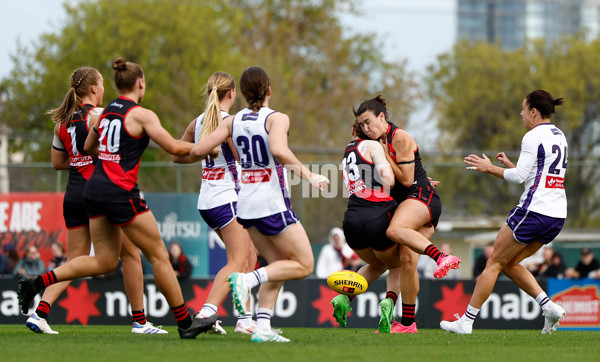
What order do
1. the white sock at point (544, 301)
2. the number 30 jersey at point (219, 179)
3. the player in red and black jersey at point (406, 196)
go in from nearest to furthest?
the player in red and black jersey at point (406, 196), the number 30 jersey at point (219, 179), the white sock at point (544, 301)

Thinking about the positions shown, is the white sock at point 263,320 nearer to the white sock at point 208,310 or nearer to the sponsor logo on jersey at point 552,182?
the white sock at point 208,310

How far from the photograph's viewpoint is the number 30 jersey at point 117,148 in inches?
288

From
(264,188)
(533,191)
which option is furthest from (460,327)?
(264,188)

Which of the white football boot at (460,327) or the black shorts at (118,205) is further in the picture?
the white football boot at (460,327)

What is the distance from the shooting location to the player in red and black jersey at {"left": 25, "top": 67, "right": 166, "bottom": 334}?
8.36m

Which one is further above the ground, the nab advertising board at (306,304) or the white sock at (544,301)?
the white sock at (544,301)

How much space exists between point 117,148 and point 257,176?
1.19 m

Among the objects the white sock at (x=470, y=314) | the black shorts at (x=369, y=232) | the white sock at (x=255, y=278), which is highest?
the black shorts at (x=369, y=232)

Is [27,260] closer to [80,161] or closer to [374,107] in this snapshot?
[80,161]

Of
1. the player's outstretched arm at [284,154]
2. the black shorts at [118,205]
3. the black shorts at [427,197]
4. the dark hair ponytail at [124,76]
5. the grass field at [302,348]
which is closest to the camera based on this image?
the grass field at [302,348]

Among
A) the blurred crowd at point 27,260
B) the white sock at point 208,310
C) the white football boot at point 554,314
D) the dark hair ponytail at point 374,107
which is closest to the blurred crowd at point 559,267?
the white football boot at point 554,314

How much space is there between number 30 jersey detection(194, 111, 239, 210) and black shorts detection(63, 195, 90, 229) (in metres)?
1.10

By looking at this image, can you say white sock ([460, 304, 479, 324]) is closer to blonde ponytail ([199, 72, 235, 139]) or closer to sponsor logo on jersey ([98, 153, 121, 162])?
blonde ponytail ([199, 72, 235, 139])

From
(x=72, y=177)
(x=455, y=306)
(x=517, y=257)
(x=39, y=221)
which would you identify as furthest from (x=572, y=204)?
(x=72, y=177)
